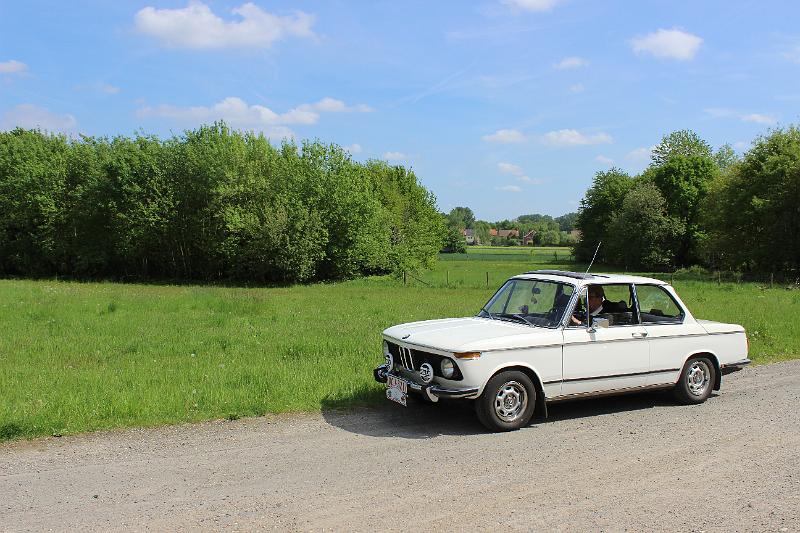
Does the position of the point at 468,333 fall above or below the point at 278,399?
above

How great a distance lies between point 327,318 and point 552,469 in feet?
41.2

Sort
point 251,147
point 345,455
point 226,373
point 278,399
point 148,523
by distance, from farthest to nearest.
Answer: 1. point 251,147
2. point 226,373
3. point 278,399
4. point 345,455
5. point 148,523

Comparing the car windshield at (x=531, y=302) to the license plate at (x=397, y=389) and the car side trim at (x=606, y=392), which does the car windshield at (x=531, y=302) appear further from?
the license plate at (x=397, y=389)

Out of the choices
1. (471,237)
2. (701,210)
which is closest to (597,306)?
(701,210)

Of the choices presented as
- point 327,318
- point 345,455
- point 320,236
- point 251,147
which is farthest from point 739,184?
point 345,455

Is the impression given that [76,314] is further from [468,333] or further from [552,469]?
[552,469]

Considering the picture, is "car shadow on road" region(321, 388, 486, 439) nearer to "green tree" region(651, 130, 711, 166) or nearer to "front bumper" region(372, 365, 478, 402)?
"front bumper" region(372, 365, 478, 402)

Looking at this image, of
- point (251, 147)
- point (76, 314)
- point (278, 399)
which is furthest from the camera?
point (251, 147)

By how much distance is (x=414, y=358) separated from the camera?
7332 mm

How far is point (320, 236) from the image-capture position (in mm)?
41688

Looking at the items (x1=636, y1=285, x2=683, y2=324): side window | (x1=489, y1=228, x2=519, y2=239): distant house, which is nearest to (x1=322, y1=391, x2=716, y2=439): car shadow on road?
(x1=636, y1=285, x2=683, y2=324): side window

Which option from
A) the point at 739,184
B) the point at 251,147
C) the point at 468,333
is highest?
the point at 251,147

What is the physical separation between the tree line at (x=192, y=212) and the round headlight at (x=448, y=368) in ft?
112

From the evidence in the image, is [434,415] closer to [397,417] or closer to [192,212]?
[397,417]
